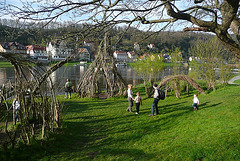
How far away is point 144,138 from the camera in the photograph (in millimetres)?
6633

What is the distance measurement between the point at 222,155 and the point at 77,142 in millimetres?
4360

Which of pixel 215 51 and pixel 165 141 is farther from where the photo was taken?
pixel 215 51

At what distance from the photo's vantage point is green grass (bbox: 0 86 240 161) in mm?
4980

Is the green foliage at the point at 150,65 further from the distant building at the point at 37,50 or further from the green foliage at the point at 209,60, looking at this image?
the distant building at the point at 37,50

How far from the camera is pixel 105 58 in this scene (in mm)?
14609

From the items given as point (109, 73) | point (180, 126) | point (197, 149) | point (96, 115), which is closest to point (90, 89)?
point (109, 73)

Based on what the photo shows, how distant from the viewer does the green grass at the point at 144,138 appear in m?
4.98

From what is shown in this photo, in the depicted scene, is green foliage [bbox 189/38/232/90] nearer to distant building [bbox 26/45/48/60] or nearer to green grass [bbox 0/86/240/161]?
green grass [bbox 0/86/240/161]

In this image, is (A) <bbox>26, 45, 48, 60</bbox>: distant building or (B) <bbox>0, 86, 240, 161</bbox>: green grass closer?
(B) <bbox>0, 86, 240, 161</bbox>: green grass

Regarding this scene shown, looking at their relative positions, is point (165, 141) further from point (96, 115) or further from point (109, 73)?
point (109, 73)

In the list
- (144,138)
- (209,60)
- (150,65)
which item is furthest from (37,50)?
(209,60)

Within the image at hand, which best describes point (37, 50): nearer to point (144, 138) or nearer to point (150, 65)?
point (144, 138)

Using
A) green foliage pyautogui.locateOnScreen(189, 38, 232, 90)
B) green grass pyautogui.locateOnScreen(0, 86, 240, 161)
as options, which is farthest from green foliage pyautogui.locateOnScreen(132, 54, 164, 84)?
green grass pyautogui.locateOnScreen(0, 86, 240, 161)

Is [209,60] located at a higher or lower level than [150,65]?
higher
